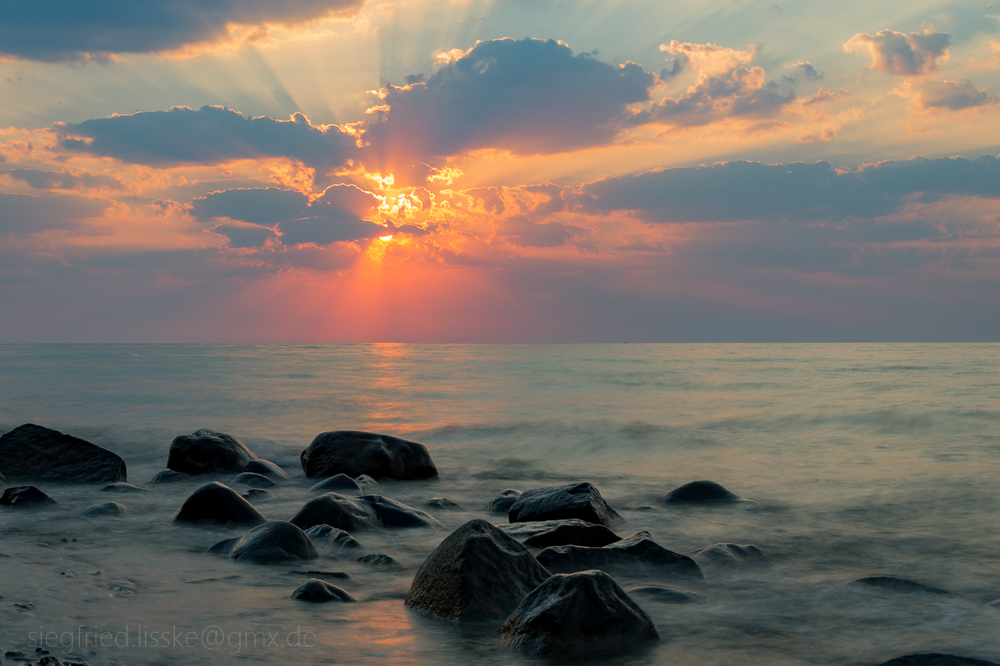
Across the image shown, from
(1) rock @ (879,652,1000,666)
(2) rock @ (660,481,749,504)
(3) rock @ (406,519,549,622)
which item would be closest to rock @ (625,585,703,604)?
(3) rock @ (406,519,549,622)

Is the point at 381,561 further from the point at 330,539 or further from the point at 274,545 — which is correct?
the point at 274,545

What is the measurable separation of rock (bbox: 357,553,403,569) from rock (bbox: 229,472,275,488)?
14.3ft

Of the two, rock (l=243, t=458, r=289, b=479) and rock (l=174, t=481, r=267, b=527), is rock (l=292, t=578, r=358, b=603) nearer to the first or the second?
rock (l=174, t=481, r=267, b=527)

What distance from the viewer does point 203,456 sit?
10.5m

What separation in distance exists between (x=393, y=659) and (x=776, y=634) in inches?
93.1

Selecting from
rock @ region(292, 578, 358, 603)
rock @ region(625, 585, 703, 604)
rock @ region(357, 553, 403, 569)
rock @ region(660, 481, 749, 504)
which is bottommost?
rock @ region(660, 481, 749, 504)

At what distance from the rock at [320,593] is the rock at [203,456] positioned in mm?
6364

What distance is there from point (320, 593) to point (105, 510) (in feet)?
13.1

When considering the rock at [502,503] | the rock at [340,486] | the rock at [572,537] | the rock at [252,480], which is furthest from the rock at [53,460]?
the rock at [572,537]

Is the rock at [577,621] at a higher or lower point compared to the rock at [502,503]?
higher

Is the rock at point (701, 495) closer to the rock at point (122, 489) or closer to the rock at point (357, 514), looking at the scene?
the rock at point (357, 514)

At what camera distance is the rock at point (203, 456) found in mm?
10461

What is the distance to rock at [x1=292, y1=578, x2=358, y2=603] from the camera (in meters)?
4.62

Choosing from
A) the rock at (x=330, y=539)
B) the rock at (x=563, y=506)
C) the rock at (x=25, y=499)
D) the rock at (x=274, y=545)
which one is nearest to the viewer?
the rock at (x=274, y=545)
